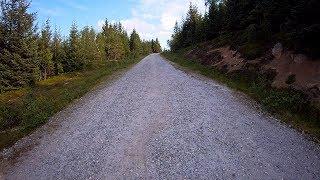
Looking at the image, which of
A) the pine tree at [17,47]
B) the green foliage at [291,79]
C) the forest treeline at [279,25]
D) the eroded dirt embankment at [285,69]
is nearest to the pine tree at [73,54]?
the pine tree at [17,47]

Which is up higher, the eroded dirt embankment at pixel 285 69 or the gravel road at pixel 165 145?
the eroded dirt embankment at pixel 285 69

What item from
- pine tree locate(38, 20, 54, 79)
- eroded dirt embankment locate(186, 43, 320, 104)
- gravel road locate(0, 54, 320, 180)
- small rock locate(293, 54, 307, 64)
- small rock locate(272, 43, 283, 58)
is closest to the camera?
gravel road locate(0, 54, 320, 180)

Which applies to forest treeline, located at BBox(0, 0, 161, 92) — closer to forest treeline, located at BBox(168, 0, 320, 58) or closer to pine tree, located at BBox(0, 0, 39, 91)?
pine tree, located at BBox(0, 0, 39, 91)

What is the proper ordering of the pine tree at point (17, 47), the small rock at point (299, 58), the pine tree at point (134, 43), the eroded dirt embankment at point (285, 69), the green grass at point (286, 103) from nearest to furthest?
the green grass at point (286, 103) → the eroded dirt embankment at point (285, 69) → the small rock at point (299, 58) → the pine tree at point (17, 47) → the pine tree at point (134, 43)

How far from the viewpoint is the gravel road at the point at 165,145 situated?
11.4m

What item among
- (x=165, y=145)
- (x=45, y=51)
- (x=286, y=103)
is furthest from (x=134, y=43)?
(x=165, y=145)

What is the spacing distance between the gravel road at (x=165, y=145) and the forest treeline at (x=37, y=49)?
91.8 feet

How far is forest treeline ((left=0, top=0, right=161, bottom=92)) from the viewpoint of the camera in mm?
44656

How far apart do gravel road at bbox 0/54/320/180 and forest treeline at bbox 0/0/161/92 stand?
2797 centimetres

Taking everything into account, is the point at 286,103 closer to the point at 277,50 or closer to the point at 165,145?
the point at 277,50

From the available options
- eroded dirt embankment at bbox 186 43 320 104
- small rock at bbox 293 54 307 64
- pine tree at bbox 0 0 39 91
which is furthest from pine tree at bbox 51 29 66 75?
small rock at bbox 293 54 307 64

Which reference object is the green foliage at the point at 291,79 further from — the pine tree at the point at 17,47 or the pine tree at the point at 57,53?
the pine tree at the point at 57,53

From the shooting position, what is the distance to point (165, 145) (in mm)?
13391

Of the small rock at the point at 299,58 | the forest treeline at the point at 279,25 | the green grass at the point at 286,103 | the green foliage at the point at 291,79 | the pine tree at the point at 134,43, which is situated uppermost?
the forest treeline at the point at 279,25
